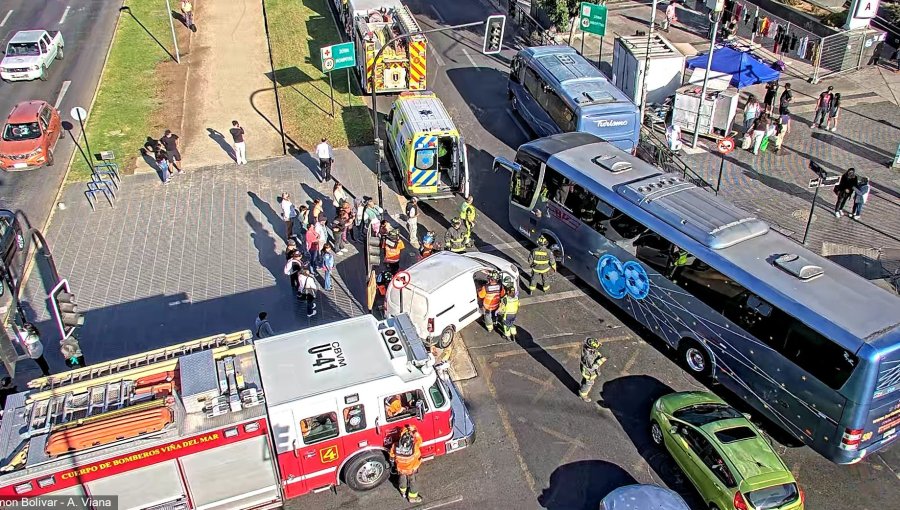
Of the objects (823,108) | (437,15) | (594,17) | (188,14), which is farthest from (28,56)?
(823,108)

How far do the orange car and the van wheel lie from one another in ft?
54.1

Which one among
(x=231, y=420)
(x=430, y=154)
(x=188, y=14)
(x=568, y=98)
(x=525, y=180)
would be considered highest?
(x=568, y=98)

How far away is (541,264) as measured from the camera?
18.0 m

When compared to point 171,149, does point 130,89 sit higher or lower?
lower

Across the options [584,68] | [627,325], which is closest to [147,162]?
[584,68]

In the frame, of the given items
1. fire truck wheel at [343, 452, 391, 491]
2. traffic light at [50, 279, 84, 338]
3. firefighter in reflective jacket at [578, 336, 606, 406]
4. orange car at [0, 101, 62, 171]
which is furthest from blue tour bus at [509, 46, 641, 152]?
orange car at [0, 101, 62, 171]

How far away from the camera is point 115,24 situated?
3669cm

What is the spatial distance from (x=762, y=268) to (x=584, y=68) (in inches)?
510

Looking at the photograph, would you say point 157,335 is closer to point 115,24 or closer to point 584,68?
point 584,68

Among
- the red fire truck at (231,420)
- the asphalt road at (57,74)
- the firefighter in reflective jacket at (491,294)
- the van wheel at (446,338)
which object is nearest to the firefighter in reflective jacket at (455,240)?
the firefighter in reflective jacket at (491,294)

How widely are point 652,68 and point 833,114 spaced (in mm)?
6505

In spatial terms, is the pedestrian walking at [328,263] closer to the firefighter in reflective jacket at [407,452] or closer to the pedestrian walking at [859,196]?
the firefighter in reflective jacket at [407,452]

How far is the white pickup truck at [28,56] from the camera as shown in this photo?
30.2 m

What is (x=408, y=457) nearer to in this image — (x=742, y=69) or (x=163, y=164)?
(x=163, y=164)
